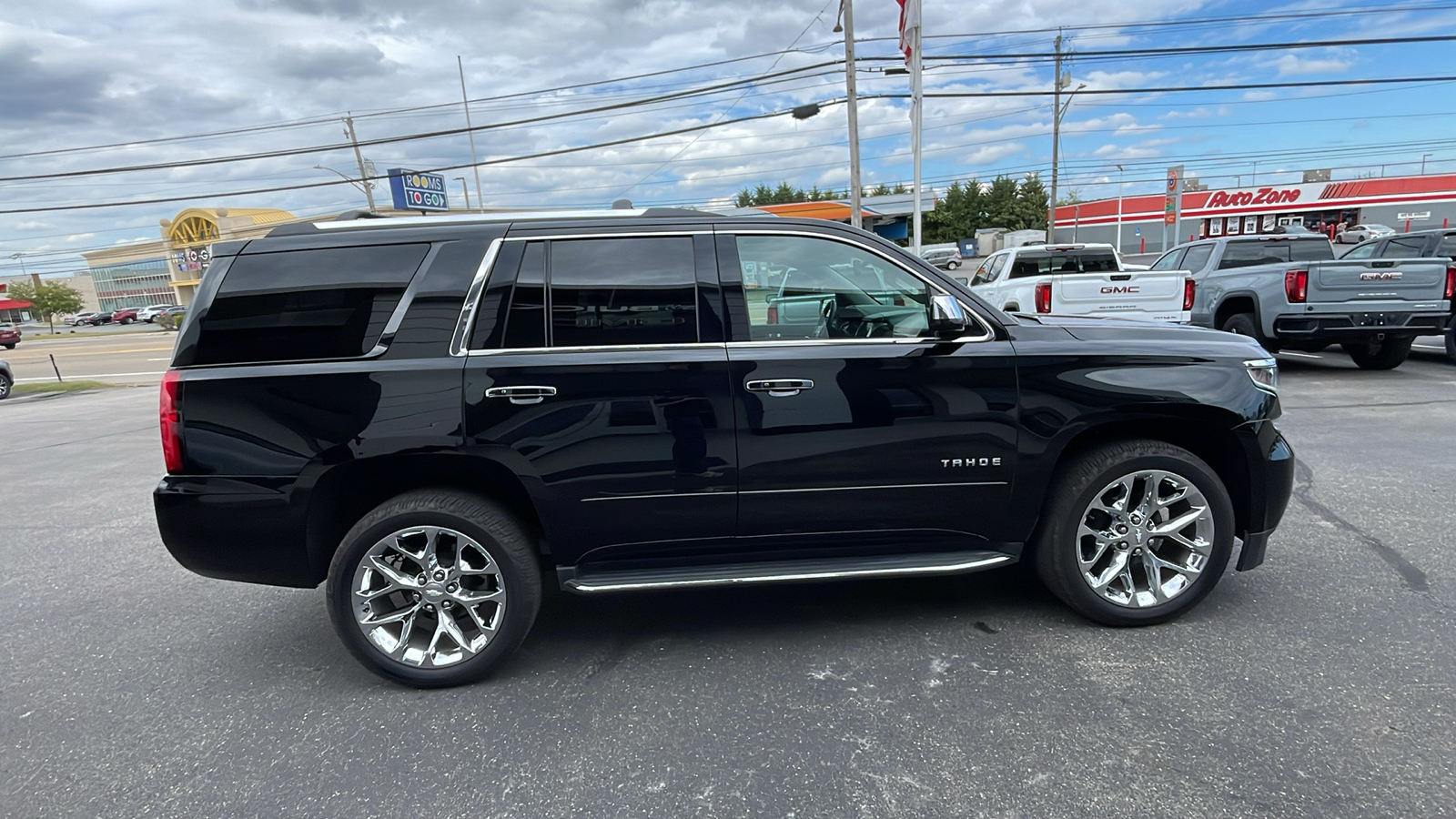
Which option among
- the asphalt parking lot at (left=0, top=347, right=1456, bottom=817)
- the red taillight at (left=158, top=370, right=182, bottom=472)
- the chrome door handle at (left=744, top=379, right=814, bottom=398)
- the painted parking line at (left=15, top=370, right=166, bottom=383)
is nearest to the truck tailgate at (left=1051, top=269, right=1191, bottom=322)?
the asphalt parking lot at (left=0, top=347, right=1456, bottom=817)

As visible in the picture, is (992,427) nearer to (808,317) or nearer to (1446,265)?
(808,317)

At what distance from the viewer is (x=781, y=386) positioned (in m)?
3.15

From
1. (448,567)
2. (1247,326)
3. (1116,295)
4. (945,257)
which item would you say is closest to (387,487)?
(448,567)

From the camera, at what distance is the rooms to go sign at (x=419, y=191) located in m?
32.2

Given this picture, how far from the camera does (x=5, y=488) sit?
23.5ft

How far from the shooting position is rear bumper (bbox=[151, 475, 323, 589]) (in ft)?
10.1

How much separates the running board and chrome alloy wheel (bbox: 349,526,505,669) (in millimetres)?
357

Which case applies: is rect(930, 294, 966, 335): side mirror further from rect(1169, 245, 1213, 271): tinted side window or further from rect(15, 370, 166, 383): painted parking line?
rect(15, 370, 166, 383): painted parking line

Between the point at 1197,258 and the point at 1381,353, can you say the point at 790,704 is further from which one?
the point at 1197,258

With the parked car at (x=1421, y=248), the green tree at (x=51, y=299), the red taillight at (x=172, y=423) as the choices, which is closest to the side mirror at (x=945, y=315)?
the red taillight at (x=172, y=423)

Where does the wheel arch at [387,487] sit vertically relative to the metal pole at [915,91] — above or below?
below

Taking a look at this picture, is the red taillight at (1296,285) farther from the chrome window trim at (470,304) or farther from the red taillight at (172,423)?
the red taillight at (172,423)

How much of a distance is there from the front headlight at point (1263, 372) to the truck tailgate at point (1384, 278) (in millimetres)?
7120

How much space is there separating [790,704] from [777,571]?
0.55m
